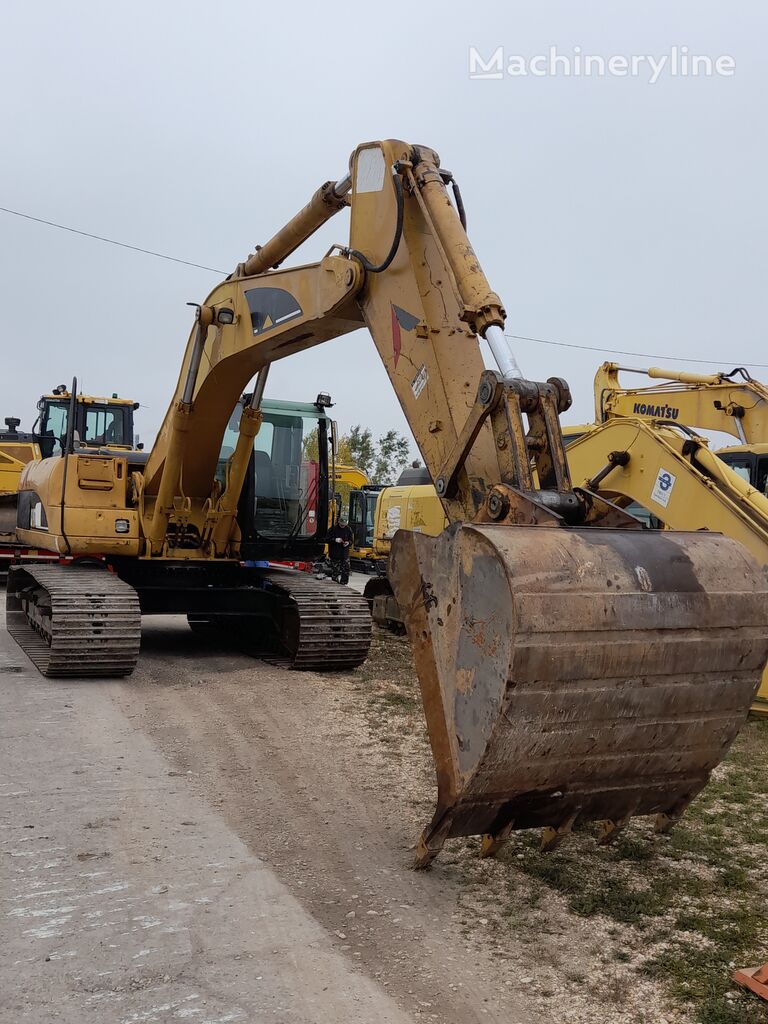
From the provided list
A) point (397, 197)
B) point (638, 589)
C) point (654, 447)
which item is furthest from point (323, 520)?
point (638, 589)

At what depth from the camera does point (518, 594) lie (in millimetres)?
3510

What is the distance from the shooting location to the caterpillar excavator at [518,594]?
3600 mm

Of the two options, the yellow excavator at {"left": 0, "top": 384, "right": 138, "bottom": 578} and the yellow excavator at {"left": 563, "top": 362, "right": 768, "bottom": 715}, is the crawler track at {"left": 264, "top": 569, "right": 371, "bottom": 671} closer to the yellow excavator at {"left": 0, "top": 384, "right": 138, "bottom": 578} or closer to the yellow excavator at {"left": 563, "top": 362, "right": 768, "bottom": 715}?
the yellow excavator at {"left": 563, "top": 362, "right": 768, "bottom": 715}

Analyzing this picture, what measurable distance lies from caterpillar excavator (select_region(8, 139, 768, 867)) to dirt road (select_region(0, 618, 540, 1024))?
0.49 metres

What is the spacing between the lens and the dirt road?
10.5ft

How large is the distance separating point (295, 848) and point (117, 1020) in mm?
1538

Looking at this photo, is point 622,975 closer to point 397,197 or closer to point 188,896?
point 188,896

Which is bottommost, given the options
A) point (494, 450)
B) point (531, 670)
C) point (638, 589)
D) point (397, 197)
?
point (531, 670)

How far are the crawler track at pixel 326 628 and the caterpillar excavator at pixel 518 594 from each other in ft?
12.2

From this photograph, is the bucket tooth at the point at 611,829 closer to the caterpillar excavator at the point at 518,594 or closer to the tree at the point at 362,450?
the caterpillar excavator at the point at 518,594

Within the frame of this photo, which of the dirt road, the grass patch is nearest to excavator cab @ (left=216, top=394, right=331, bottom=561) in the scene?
the dirt road

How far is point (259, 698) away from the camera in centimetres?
784

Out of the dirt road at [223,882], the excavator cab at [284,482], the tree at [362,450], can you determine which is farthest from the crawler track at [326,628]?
the tree at [362,450]

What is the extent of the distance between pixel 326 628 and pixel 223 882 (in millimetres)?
A: 5003
